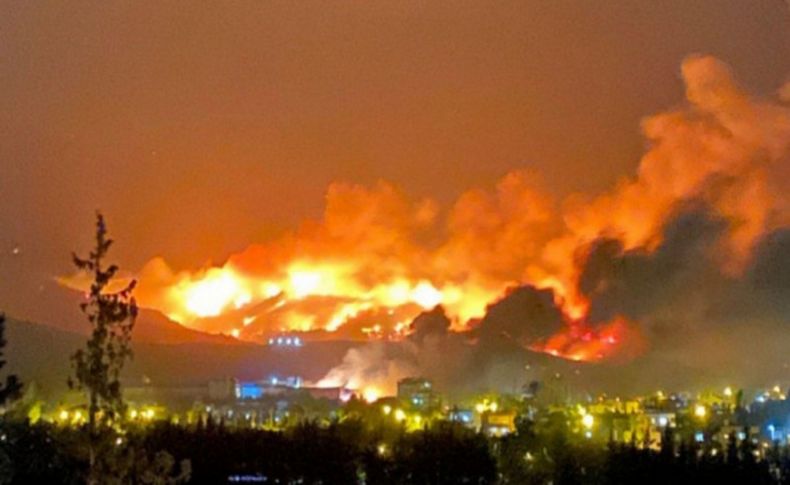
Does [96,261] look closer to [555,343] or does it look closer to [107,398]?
[107,398]

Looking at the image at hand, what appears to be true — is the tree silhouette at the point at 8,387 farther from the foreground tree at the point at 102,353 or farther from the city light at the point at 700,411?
the city light at the point at 700,411

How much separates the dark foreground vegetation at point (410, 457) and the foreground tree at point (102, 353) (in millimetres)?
7764

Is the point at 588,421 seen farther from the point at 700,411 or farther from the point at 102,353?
the point at 102,353

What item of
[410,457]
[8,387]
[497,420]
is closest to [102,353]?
[8,387]

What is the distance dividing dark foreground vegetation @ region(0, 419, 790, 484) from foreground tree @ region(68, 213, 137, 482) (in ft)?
25.5

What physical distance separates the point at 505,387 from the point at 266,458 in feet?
132

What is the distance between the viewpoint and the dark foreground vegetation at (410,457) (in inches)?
873

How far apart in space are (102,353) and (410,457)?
16969 millimetres

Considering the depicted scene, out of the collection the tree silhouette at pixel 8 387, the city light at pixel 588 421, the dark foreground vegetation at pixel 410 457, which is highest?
the city light at pixel 588 421

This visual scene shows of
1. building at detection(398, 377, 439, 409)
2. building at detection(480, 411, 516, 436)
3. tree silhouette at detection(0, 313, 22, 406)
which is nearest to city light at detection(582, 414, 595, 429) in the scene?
building at detection(480, 411, 516, 436)

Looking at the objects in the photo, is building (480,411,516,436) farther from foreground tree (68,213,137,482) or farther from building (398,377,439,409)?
foreground tree (68,213,137,482)

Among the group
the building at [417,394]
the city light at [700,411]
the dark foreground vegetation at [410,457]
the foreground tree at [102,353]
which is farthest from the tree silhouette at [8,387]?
the building at [417,394]

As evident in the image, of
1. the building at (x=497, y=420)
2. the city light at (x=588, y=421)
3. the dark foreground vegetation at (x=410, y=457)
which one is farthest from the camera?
the building at (x=497, y=420)

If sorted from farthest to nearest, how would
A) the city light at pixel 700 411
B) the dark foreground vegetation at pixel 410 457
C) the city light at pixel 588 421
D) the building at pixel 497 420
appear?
the building at pixel 497 420
the city light at pixel 700 411
the city light at pixel 588 421
the dark foreground vegetation at pixel 410 457
